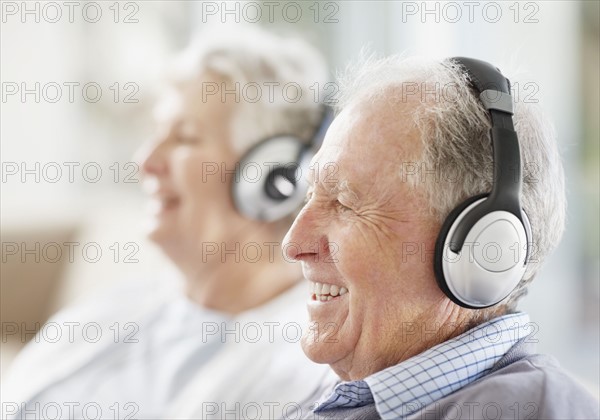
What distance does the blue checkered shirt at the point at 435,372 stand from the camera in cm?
83

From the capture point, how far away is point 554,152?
0.92 metres

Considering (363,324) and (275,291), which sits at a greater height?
(363,324)

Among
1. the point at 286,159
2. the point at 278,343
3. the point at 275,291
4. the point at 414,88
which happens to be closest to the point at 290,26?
the point at 286,159

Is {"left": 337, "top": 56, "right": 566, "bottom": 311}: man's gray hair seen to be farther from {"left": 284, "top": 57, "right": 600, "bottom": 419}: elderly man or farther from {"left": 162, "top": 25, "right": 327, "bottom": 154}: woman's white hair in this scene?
{"left": 162, "top": 25, "right": 327, "bottom": 154}: woman's white hair

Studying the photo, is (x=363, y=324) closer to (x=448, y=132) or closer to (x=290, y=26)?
(x=448, y=132)

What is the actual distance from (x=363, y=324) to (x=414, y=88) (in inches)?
11.5

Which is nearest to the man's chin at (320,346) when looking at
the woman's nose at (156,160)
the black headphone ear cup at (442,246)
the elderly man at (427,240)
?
the elderly man at (427,240)

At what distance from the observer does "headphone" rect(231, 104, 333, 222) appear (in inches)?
54.2

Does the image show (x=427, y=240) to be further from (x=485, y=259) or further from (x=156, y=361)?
(x=156, y=361)

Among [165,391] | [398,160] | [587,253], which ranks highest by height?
[398,160]

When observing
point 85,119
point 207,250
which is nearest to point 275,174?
point 207,250

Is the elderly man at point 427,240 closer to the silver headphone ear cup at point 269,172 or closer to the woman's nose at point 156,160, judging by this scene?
the silver headphone ear cup at point 269,172

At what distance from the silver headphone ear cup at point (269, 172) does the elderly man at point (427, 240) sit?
422 mm

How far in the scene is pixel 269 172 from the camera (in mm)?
1369
